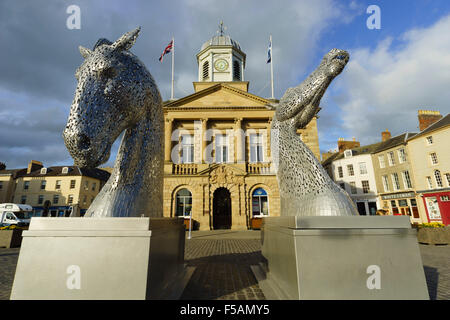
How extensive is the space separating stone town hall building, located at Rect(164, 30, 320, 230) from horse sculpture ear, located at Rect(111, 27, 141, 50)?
16.5 m

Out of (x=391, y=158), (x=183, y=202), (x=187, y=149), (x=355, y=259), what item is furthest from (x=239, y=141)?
(x=355, y=259)

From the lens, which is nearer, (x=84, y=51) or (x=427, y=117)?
(x=84, y=51)

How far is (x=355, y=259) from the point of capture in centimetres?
208

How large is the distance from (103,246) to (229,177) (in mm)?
17540

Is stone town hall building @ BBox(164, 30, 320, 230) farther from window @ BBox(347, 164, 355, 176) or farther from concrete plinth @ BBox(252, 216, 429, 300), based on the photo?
concrete plinth @ BBox(252, 216, 429, 300)

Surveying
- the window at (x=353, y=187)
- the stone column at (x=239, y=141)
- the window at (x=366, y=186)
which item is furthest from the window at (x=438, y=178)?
the stone column at (x=239, y=141)

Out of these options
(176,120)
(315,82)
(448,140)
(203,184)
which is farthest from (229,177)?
(448,140)

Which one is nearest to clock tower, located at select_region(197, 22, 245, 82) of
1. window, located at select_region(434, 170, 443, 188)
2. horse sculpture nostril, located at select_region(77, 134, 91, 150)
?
window, located at select_region(434, 170, 443, 188)

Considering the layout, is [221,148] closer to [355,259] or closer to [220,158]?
[220,158]

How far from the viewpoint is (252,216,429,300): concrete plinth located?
2029 millimetres

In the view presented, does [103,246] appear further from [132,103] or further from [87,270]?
[132,103]

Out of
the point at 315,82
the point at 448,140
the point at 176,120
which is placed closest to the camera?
the point at 315,82

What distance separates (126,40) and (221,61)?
26083mm
